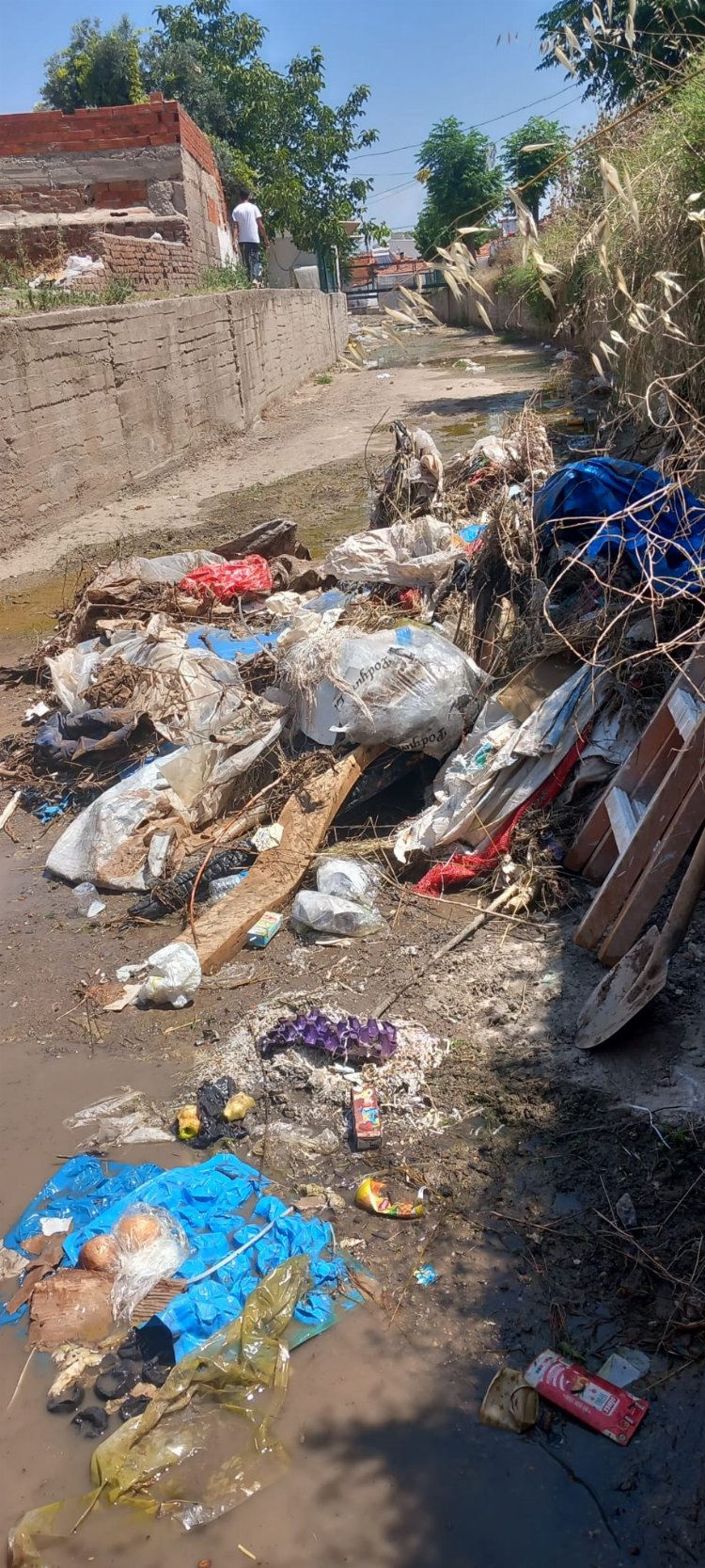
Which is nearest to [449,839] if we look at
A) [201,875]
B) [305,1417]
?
[201,875]

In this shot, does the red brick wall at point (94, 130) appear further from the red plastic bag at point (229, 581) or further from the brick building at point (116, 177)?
the red plastic bag at point (229, 581)

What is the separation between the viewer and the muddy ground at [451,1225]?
1.82 m

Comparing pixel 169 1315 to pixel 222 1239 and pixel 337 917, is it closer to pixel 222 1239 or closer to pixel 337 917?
pixel 222 1239

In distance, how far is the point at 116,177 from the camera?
42.7 ft

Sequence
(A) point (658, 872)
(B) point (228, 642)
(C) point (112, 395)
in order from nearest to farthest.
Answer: (A) point (658, 872) → (B) point (228, 642) → (C) point (112, 395)

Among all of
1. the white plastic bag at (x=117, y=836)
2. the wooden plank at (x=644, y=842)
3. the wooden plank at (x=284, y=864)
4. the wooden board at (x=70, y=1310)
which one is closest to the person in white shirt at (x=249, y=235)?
the white plastic bag at (x=117, y=836)

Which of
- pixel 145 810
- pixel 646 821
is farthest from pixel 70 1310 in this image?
pixel 145 810

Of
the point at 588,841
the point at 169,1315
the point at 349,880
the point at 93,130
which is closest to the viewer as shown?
the point at 169,1315

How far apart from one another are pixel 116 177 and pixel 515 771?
41.7 ft

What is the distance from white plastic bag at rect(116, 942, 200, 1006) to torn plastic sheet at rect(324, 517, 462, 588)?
2304 millimetres

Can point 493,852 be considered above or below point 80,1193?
above

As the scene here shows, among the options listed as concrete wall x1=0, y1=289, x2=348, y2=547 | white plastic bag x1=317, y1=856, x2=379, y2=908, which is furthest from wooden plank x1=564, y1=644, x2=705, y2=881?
concrete wall x1=0, y1=289, x2=348, y2=547

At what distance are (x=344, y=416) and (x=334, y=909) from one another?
1171 cm

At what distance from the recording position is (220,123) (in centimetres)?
2452
